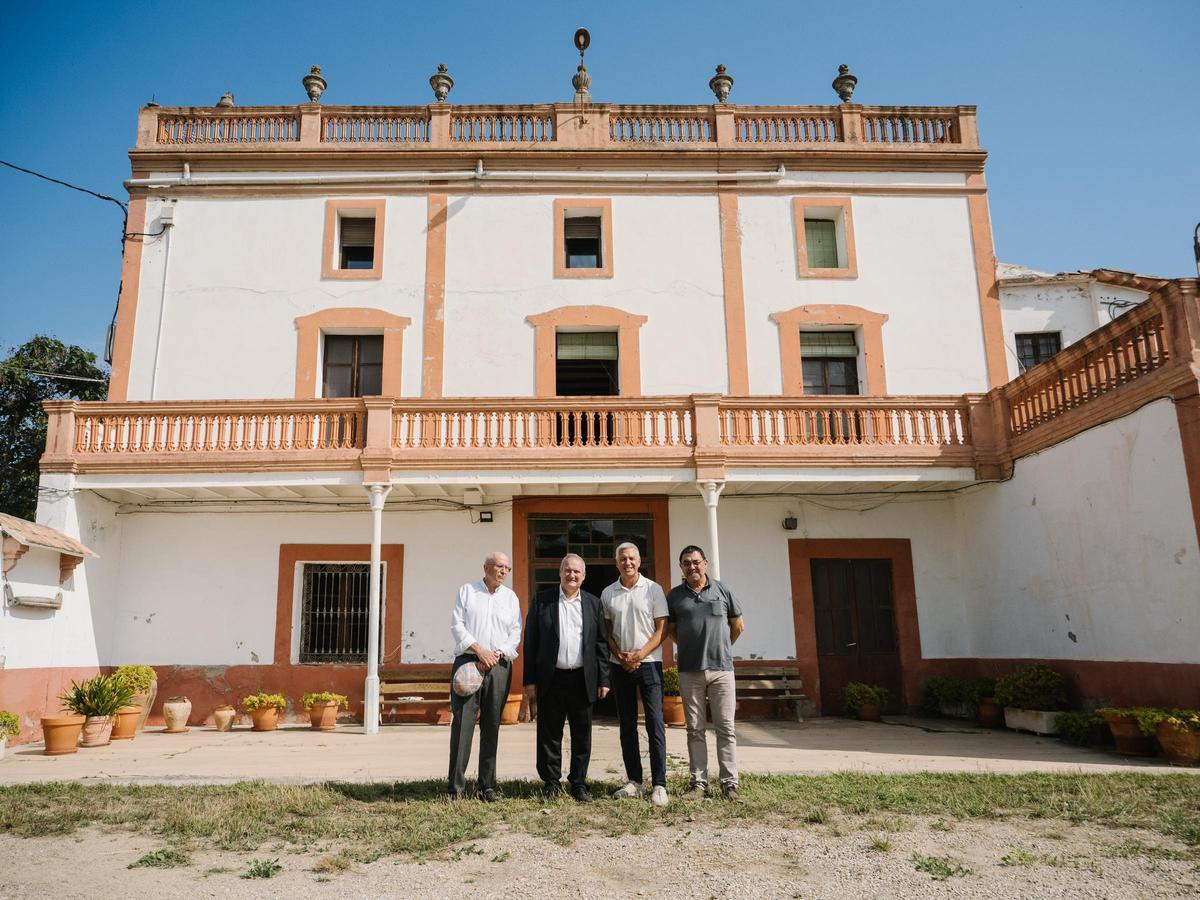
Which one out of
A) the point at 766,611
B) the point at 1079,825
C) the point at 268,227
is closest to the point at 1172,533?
the point at 1079,825

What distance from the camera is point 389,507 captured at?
13.7m

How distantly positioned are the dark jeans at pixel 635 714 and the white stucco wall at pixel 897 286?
8670mm

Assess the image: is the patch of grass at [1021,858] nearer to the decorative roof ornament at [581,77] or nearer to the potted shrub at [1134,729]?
the potted shrub at [1134,729]

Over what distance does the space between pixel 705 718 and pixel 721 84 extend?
523 inches

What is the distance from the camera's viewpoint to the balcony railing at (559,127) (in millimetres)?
15477

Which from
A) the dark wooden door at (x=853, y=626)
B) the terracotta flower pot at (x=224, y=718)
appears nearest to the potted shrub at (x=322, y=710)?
the terracotta flower pot at (x=224, y=718)

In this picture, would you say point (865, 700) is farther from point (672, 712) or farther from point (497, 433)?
point (497, 433)

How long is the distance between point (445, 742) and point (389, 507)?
4.51m

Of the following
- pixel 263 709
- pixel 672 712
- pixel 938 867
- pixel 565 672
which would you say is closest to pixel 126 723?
pixel 263 709

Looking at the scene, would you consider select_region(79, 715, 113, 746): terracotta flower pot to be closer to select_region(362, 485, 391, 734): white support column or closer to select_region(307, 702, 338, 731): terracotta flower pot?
select_region(307, 702, 338, 731): terracotta flower pot

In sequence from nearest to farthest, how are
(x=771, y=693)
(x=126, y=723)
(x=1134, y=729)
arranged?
(x=1134, y=729) → (x=126, y=723) → (x=771, y=693)

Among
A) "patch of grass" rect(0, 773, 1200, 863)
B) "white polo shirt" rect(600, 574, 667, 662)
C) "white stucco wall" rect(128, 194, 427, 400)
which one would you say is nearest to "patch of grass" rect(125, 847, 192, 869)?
"patch of grass" rect(0, 773, 1200, 863)

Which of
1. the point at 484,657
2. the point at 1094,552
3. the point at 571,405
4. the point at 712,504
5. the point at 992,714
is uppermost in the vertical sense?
the point at 571,405

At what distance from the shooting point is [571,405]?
12.6m
